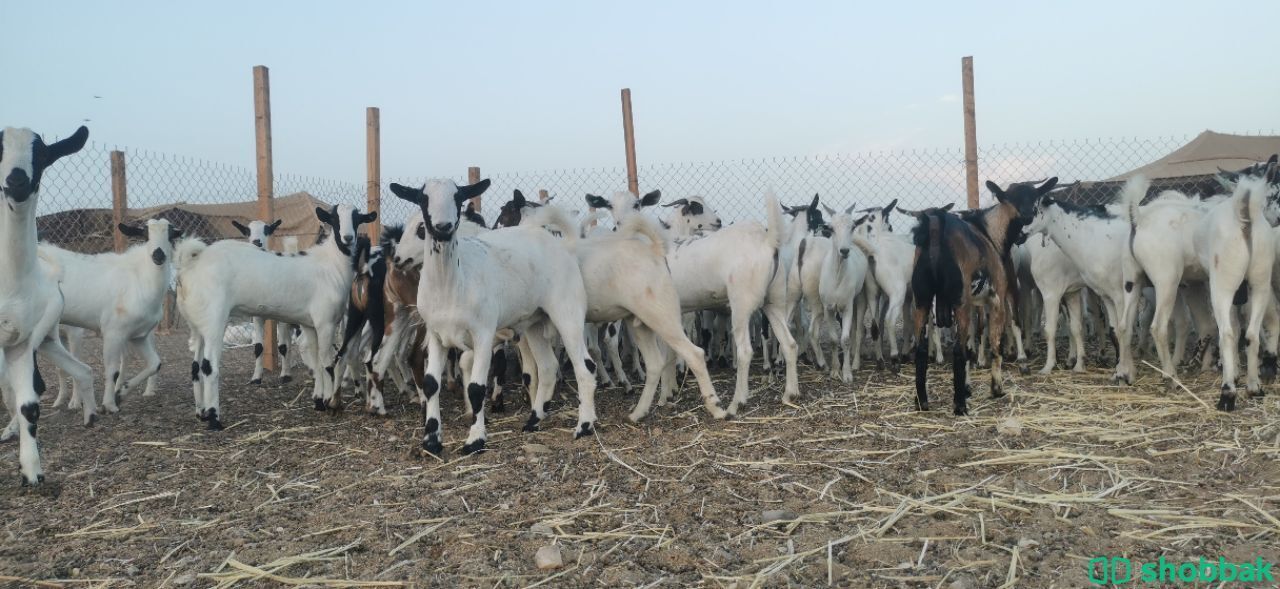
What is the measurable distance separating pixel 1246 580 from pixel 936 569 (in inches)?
48.6

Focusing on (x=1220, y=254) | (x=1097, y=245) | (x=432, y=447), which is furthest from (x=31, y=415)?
(x=1097, y=245)

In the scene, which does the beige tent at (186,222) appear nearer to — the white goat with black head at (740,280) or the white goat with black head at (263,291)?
the white goat with black head at (263,291)

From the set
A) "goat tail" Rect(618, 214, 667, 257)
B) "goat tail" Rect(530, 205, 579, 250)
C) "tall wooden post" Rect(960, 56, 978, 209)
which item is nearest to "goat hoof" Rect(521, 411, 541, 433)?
"goat tail" Rect(530, 205, 579, 250)

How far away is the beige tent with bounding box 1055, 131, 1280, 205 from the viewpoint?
17688mm

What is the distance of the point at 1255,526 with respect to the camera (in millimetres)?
4410

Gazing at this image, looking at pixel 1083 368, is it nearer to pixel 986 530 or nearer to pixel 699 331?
pixel 699 331

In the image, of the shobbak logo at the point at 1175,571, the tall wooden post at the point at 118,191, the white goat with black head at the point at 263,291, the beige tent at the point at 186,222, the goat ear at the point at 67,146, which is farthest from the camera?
the beige tent at the point at 186,222

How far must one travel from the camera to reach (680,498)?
529 centimetres

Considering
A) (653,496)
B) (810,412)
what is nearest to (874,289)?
(810,412)

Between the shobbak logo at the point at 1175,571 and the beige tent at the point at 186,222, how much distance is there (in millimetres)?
10597

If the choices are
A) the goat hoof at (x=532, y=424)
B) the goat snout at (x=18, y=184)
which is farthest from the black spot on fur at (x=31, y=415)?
the goat hoof at (x=532, y=424)

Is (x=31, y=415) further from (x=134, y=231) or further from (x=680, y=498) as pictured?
(x=680, y=498)

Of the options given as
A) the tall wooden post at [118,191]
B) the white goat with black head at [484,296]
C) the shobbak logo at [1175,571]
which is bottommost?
the shobbak logo at [1175,571]

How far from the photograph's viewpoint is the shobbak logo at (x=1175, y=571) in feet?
12.6
